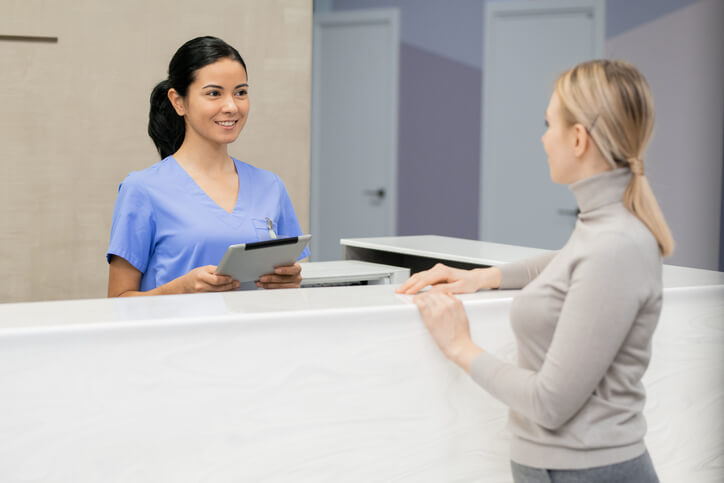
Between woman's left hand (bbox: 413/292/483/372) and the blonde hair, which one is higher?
the blonde hair

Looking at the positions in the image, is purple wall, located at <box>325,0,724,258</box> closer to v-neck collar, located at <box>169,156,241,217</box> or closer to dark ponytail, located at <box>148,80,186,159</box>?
dark ponytail, located at <box>148,80,186,159</box>

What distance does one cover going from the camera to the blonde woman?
1028 millimetres

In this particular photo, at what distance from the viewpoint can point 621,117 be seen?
1062mm

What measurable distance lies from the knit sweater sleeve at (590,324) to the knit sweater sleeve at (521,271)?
38cm

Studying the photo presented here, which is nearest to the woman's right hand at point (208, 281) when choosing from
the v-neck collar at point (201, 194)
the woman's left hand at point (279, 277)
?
the woman's left hand at point (279, 277)

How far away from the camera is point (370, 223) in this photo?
600cm

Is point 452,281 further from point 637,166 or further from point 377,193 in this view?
point 377,193

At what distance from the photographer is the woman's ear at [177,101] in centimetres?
209

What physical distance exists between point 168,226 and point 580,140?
1.18m

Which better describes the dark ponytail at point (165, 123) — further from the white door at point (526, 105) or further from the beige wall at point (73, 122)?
the white door at point (526, 105)

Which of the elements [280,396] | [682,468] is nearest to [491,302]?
[280,396]

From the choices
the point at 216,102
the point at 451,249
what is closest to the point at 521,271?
the point at 216,102

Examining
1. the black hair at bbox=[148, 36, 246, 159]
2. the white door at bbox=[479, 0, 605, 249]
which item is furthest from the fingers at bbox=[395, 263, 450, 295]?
the white door at bbox=[479, 0, 605, 249]

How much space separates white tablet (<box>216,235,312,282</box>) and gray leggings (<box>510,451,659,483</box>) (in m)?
0.73
